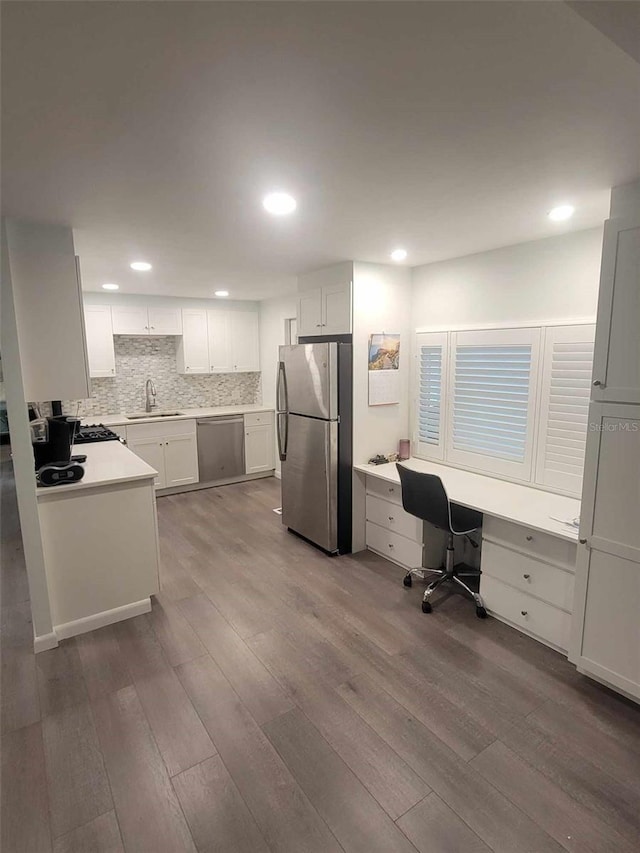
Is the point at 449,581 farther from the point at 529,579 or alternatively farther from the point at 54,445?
the point at 54,445

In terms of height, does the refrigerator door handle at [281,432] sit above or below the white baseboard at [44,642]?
above

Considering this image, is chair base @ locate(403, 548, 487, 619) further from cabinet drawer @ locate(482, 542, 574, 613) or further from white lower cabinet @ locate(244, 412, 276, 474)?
white lower cabinet @ locate(244, 412, 276, 474)

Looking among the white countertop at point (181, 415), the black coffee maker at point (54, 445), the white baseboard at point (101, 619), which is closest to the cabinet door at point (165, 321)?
the white countertop at point (181, 415)

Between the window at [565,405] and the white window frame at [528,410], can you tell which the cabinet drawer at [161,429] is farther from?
the window at [565,405]

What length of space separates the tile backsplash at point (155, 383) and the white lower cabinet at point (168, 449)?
2.30ft

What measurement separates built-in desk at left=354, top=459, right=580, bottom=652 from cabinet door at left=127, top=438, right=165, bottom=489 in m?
2.96

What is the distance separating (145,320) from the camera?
521 centimetres

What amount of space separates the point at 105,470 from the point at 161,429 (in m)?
2.26

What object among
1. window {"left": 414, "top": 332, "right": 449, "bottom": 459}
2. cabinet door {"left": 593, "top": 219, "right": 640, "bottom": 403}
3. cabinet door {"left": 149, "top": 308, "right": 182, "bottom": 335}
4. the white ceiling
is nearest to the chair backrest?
window {"left": 414, "top": 332, "right": 449, "bottom": 459}

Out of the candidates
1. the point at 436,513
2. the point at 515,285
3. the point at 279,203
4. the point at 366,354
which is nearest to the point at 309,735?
the point at 436,513

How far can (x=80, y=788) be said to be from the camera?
1704 mm

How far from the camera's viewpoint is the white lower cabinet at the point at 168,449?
16.3ft

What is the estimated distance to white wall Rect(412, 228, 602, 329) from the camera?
8.70 ft

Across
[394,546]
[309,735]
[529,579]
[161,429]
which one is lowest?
[309,735]
